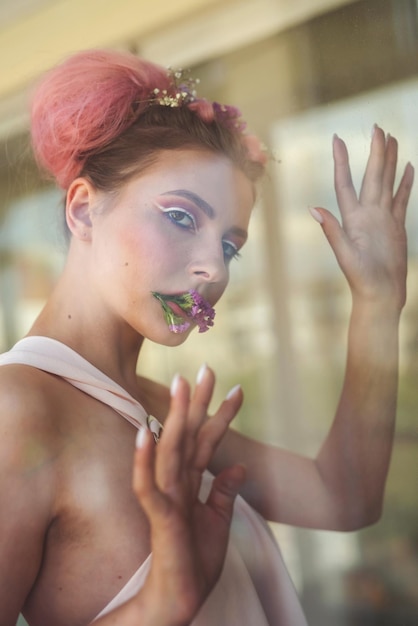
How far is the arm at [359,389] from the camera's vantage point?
3.41ft

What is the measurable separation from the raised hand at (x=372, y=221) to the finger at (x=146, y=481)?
442 mm

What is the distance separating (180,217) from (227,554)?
1.38ft

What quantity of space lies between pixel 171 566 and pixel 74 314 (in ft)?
1.09

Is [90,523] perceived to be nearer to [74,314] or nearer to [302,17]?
[74,314]

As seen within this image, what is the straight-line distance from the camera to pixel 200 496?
801 millimetres

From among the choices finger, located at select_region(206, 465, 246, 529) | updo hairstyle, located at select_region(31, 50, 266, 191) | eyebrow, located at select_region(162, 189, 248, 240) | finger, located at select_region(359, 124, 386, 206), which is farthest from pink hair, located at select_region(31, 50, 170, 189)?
finger, located at select_region(206, 465, 246, 529)

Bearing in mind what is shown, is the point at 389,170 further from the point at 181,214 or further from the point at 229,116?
the point at 181,214

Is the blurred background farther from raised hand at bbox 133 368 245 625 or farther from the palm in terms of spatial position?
raised hand at bbox 133 368 245 625

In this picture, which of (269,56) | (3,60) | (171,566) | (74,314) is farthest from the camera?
(269,56)

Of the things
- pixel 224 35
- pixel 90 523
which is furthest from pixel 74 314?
pixel 224 35

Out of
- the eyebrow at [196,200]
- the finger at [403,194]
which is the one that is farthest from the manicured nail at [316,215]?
the eyebrow at [196,200]

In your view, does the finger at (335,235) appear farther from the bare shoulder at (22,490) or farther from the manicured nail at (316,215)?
the bare shoulder at (22,490)

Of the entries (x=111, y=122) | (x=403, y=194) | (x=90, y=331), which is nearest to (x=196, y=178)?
(x=111, y=122)

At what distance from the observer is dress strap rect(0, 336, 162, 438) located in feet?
2.80
